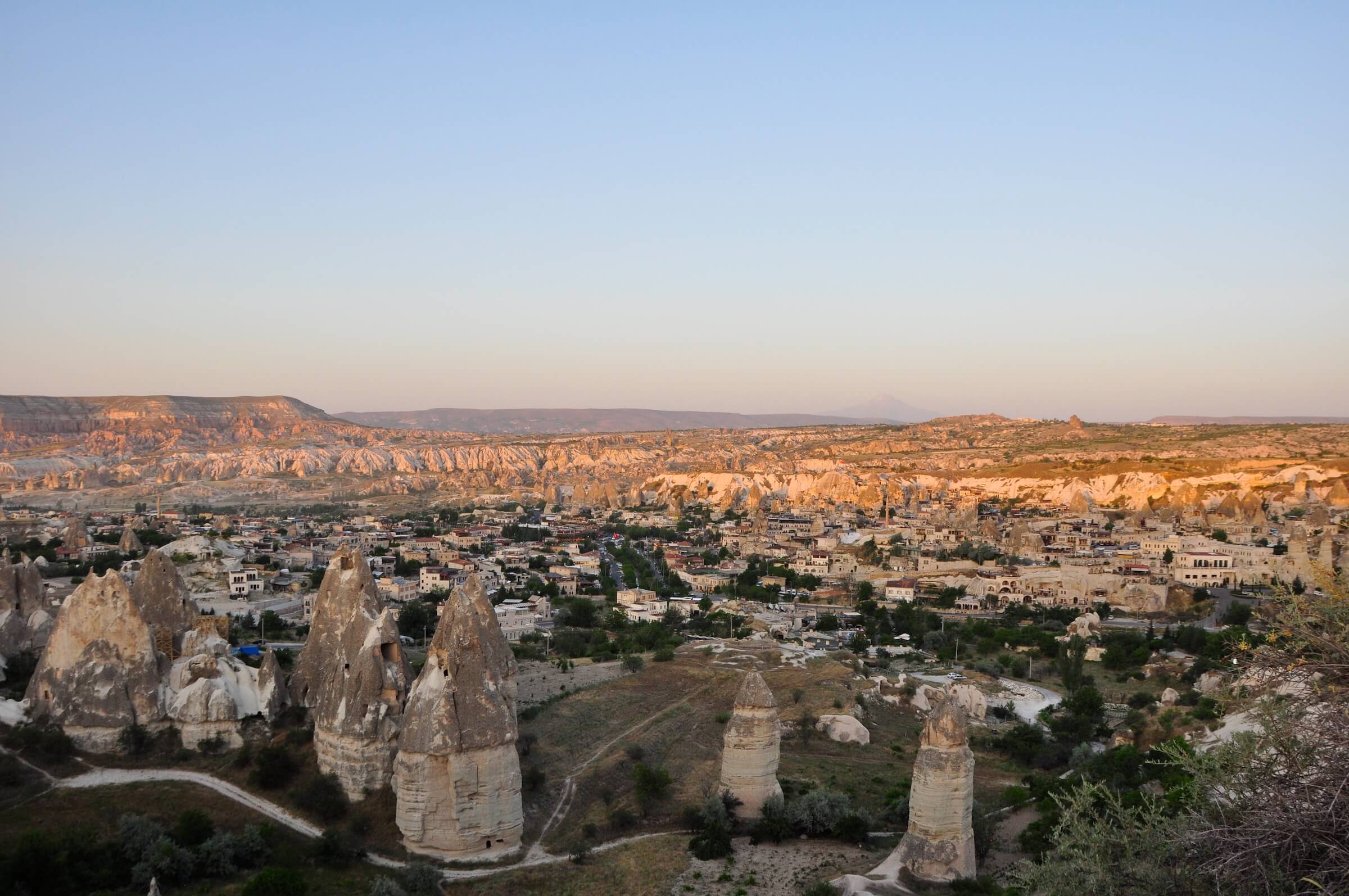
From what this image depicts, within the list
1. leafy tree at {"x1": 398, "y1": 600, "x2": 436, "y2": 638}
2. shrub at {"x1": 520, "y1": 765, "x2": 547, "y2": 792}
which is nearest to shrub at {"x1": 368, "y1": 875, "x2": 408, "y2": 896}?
shrub at {"x1": 520, "y1": 765, "x2": 547, "y2": 792}

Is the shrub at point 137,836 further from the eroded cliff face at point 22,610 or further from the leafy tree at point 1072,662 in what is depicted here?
the leafy tree at point 1072,662

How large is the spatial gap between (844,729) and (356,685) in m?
13.5

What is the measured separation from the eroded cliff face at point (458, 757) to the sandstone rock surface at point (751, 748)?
4238 mm

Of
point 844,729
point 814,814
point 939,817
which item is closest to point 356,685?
point 814,814

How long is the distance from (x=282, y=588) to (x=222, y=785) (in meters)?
32.8

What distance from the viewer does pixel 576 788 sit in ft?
70.4

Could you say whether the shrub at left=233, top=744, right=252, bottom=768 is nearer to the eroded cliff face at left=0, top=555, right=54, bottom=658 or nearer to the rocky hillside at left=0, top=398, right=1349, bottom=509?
the eroded cliff face at left=0, top=555, right=54, bottom=658

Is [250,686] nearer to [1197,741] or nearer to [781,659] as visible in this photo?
[781,659]

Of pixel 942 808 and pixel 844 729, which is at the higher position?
pixel 942 808

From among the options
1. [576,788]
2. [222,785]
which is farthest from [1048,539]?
[222,785]

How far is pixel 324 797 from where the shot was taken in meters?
18.7

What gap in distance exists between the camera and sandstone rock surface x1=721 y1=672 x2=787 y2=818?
20.5 meters

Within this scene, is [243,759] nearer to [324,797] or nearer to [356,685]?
[324,797]

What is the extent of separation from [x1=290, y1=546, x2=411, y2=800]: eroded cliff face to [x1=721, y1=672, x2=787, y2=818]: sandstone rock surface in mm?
6283
